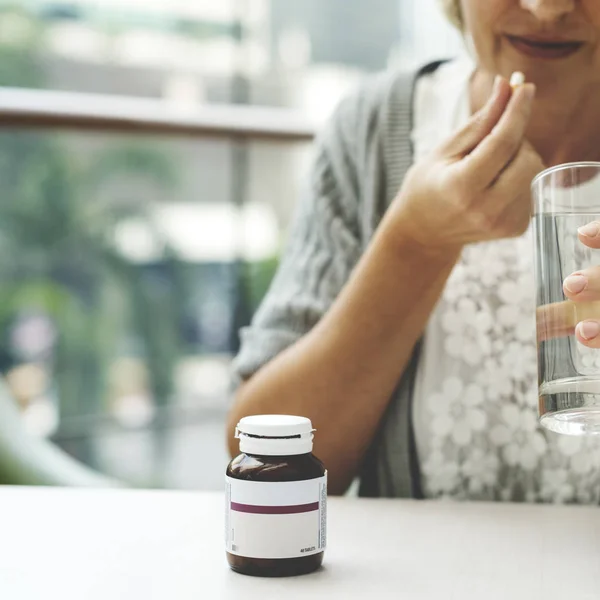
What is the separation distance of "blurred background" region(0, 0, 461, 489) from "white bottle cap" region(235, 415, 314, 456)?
1.26m

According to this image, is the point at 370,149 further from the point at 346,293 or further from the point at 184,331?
the point at 184,331

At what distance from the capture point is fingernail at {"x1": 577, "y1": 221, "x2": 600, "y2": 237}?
0.55 m

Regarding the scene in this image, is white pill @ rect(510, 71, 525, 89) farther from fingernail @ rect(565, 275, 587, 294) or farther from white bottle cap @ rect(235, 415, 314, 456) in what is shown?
white bottle cap @ rect(235, 415, 314, 456)

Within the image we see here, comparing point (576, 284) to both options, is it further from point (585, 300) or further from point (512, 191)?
point (512, 191)

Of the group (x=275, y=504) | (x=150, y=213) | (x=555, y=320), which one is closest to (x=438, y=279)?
(x=555, y=320)

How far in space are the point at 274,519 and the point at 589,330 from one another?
26 cm

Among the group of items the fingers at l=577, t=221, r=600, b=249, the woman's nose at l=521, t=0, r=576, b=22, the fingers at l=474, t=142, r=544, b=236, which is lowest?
the fingers at l=577, t=221, r=600, b=249

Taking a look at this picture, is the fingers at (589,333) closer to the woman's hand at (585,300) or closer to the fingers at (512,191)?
the woman's hand at (585,300)

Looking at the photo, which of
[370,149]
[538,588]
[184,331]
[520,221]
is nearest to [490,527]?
[538,588]

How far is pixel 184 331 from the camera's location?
6.17 ft

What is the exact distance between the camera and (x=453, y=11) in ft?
3.15

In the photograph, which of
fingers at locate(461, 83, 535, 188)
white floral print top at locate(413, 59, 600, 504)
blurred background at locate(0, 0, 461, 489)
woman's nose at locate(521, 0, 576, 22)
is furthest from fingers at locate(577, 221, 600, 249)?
blurred background at locate(0, 0, 461, 489)

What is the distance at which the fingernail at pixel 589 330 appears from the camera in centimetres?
55

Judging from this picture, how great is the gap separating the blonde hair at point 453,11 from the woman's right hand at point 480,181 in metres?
0.23
